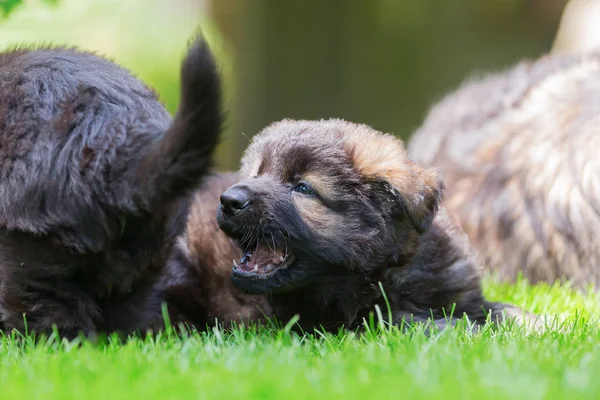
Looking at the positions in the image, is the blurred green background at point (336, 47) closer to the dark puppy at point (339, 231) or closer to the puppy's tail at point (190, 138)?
the dark puppy at point (339, 231)

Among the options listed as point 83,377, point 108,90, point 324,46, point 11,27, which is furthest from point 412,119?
point 83,377

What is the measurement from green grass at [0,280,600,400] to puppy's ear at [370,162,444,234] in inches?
20.1

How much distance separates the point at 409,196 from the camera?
3.23m

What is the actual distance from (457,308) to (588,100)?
6.85 ft

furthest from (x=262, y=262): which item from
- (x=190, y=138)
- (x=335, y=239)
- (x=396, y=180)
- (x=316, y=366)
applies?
(x=316, y=366)

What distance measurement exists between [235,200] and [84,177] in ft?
1.97

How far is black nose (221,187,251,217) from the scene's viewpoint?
10.1 ft

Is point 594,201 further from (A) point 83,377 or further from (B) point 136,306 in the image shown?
(A) point 83,377

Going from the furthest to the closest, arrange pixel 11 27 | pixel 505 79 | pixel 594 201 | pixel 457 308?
pixel 11 27 < pixel 505 79 < pixel 594 201 < pixel 457 308

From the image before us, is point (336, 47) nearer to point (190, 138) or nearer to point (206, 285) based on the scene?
point (206, 285)

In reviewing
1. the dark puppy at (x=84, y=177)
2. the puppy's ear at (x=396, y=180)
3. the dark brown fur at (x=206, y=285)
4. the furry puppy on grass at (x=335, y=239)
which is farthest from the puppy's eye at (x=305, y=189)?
the dark puppy at (x=84, y=177)

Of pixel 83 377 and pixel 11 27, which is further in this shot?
pixel 11 27

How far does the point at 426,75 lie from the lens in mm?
9297

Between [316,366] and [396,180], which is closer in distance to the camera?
[316,366]
